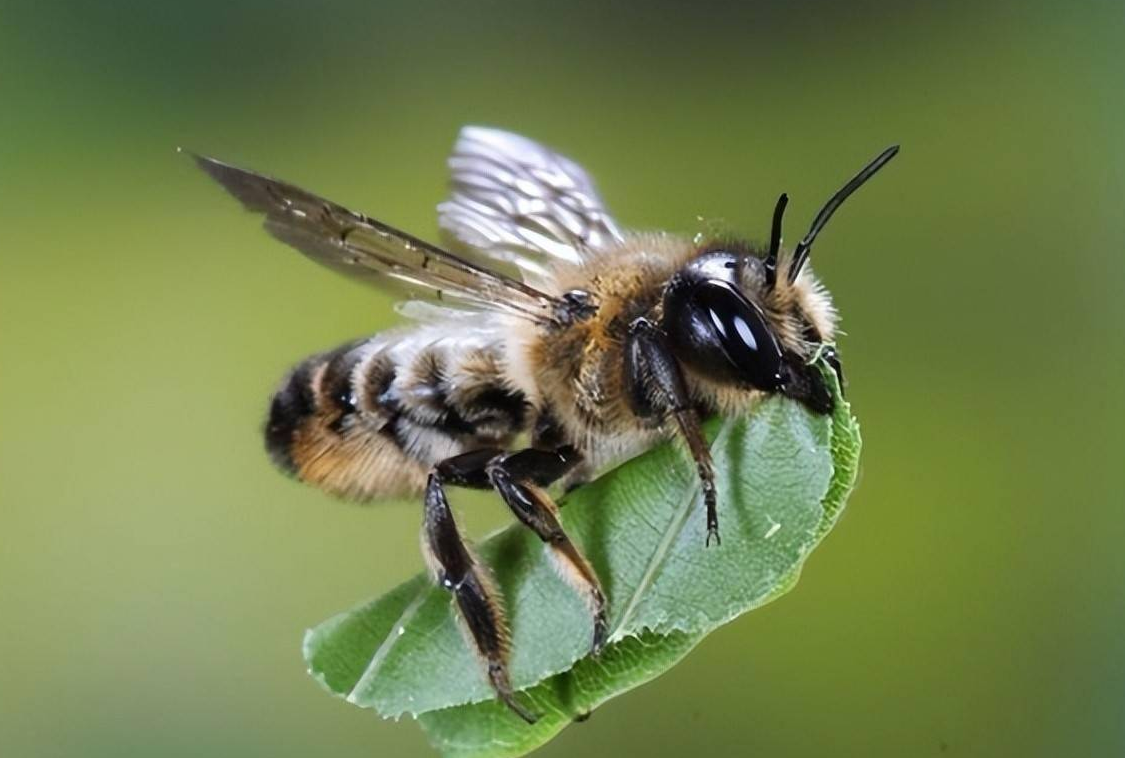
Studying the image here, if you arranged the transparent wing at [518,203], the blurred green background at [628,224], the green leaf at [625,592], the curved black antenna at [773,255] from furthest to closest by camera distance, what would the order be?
1. the blurred green background at [628,224]
2. the transparent wing at [518,203]
3. the curved black antenna at [773,255]
4. the green leaf at [625,592]

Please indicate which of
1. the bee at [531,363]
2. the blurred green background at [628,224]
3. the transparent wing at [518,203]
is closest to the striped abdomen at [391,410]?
the bee at [531,363]

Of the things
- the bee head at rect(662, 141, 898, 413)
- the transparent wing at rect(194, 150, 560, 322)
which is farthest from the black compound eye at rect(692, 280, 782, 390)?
the transparent wing at rect(194, 150, 560, 322)

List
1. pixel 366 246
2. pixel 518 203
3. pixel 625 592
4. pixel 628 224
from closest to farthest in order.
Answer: pixel 625 592 → pixel 366 246 → pixel 518 203 → pixel 628 224

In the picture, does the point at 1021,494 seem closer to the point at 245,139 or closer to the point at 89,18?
the point at 245,139

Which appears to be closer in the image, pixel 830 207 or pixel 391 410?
pixel 830 207

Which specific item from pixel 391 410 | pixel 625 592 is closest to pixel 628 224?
pixel 391 410

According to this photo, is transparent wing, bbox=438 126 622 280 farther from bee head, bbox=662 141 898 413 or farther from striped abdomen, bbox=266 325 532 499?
bee head, bbox=662 141 898 413

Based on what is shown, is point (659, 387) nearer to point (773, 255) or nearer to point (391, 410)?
point (773, 255)

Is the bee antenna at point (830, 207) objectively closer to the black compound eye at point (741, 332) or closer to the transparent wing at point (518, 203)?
the black compound eye at point (741, 332)
